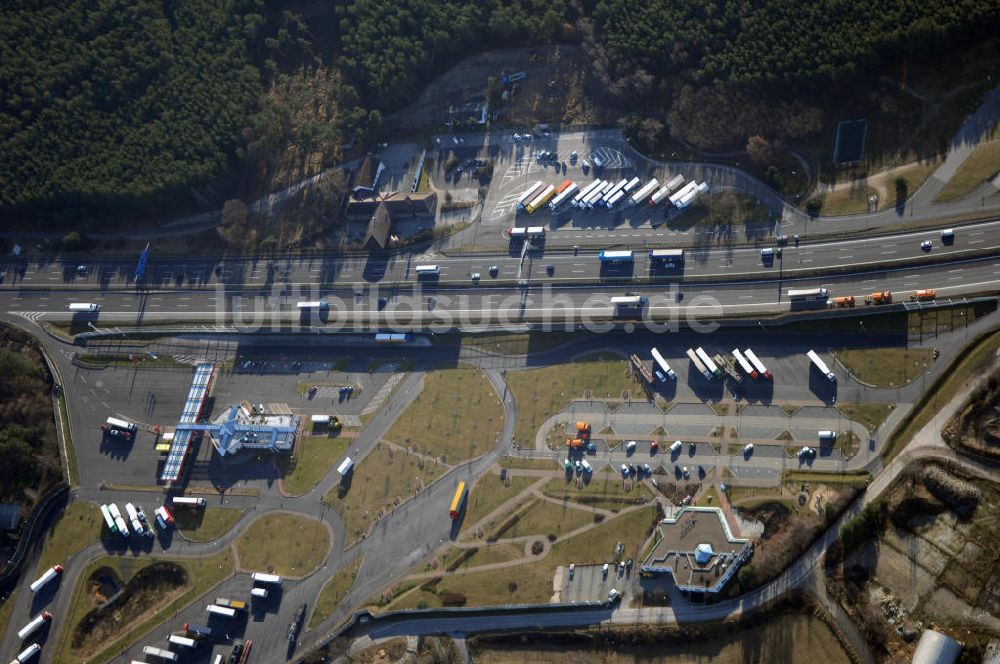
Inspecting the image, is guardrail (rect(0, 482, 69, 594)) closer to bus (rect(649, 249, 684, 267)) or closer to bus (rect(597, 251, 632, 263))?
bus (rect(597, 251, 632, 263))

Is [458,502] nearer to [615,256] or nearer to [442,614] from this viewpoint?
[442,614]

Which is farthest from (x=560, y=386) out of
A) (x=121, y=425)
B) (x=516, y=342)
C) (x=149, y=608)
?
(x=121, y=425)

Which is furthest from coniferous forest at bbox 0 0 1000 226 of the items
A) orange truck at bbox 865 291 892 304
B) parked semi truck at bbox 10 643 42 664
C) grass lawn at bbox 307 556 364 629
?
grass lawn at bbox 307 556 364 629

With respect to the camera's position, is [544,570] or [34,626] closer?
[544,570]

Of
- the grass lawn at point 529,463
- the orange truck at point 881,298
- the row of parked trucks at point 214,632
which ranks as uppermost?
the orange truck at point 881,298

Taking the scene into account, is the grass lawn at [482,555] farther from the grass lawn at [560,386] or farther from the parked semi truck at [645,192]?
the parked semi truck at [645,192]

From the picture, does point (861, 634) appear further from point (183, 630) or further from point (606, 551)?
point (183, 630)

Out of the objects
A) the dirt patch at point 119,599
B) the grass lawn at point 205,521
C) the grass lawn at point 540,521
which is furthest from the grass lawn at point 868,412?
the dirt patch at point 119,599
